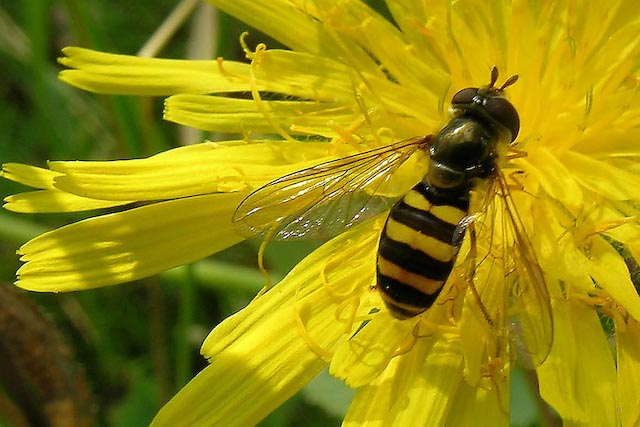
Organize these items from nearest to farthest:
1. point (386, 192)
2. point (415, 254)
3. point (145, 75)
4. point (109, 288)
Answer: point (415, 254)
point (386, 192)
point (145, 75)
point (109, 288)

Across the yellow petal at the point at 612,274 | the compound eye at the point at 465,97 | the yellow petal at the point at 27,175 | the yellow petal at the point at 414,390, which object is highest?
the yellow petal at the point at 27,175

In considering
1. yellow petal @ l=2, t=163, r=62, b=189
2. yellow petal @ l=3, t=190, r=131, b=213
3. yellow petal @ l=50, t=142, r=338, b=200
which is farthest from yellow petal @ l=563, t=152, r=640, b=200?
yellow petal @ l=2, t=163, r=62, b=189

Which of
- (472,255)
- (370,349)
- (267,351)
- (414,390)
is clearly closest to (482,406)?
(414,390)

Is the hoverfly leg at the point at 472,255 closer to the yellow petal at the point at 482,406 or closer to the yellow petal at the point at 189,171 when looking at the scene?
the yellow petal at the point at 482,406

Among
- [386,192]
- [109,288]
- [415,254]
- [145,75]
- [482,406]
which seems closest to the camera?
[415,254]

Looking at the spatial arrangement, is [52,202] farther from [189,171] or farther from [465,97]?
[465,97]

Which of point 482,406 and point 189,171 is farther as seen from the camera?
point 189,171

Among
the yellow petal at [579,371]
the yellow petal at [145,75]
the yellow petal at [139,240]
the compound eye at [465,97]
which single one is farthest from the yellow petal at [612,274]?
the yellow petal at [145,75]
